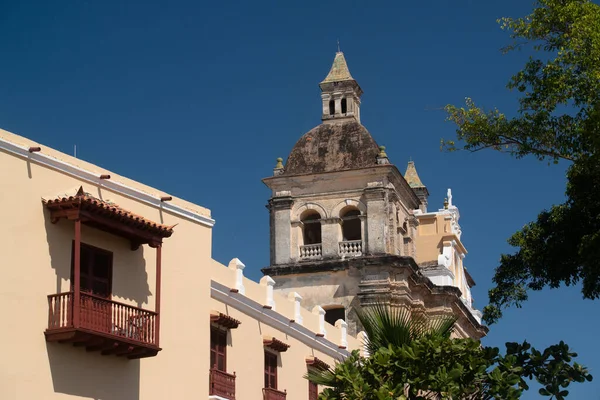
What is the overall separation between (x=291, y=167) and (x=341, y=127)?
2.17m

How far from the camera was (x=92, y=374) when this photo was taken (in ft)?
64.7

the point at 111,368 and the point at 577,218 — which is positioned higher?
the point at 577,218

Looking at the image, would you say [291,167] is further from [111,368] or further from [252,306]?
[111,368]

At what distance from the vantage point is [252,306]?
90.3 ft

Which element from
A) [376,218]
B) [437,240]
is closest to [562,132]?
[376,218]

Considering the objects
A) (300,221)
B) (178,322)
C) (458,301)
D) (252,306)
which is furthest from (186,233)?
(458,301)

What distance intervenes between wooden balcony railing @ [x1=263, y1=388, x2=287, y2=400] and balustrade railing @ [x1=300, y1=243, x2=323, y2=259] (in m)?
12.1

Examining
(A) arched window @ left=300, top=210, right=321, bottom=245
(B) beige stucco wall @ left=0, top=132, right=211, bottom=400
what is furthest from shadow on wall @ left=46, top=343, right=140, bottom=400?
(A) arched window @ left=300, top=210, right=321, bottom=245

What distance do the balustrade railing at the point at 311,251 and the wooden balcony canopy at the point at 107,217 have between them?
19.0 metres

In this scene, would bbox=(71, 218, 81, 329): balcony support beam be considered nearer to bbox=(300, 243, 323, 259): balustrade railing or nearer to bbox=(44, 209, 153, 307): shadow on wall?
bbox=(44, 209, 153, 307): shadow on wall

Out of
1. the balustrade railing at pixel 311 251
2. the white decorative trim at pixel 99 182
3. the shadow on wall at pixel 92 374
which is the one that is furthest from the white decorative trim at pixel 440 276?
the shadow on wall at pixel 92 374

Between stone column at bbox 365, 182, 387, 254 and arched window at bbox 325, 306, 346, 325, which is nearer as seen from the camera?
arched window at bbox 325, 306, 346, 325

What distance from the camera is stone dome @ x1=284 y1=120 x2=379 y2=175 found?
4047 centimetres

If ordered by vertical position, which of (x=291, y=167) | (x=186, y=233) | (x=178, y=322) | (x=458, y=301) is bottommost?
(x=178, y=322)
